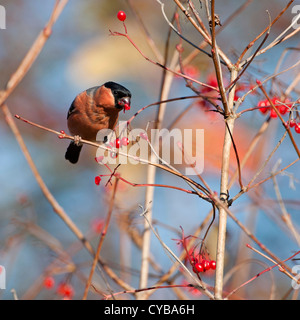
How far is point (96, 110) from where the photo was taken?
3434mm

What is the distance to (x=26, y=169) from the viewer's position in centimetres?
580

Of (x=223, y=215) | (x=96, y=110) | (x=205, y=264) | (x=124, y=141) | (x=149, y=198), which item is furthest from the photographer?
(x=96, y=110)

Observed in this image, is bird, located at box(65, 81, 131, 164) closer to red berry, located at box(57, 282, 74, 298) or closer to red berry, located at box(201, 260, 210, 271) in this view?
red berry, located at box(57, 282, 74, 298)

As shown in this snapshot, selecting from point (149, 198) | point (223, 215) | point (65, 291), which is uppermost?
point (149, 198)

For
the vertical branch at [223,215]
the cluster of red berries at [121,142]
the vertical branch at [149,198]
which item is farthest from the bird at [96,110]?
the vertical branch at [223,215]

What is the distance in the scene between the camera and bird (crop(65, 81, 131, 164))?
3.34 m

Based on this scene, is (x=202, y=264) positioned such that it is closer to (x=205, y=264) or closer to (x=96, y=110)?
(x=205, y=264)

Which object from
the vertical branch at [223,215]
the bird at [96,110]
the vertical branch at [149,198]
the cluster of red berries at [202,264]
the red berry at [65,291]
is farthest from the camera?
the bird at [96,110]

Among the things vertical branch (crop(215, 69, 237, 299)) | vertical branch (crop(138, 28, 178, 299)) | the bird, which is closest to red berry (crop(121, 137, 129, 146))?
vertical branch (crop(138, 28, 178, 299))

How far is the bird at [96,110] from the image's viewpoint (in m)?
3.34

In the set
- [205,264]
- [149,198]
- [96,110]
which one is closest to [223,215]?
[205,264]

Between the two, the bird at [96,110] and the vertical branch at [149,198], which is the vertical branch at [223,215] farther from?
the bird at [96,110]
